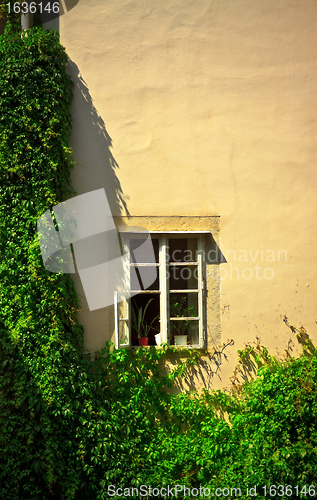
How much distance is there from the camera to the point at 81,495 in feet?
13.7

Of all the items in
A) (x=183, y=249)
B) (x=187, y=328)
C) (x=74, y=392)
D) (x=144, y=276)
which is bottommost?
(x=74, y=392)

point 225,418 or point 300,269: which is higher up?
point 300,269

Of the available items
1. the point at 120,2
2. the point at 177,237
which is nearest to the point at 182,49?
the point at 120,2

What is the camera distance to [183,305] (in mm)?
5188

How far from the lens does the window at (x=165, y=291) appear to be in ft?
16.1

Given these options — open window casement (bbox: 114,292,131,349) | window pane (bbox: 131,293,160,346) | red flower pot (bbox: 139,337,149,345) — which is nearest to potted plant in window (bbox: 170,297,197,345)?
window pane (bbox: 131,293,160,346)

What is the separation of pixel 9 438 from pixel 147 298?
7.21 feet

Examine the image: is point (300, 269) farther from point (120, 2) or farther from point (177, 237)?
point (120, 2)

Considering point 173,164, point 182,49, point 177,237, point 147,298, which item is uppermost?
point 182,49

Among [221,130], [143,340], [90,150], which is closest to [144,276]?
[143,340]

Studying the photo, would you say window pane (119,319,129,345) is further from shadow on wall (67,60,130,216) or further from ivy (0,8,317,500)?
shadow on wall (67,60,130,216)

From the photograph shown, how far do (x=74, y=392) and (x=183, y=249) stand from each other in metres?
2.13

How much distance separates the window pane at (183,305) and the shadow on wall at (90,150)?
1.19 metres

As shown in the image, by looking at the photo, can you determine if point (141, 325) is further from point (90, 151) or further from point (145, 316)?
point (90, 151)
